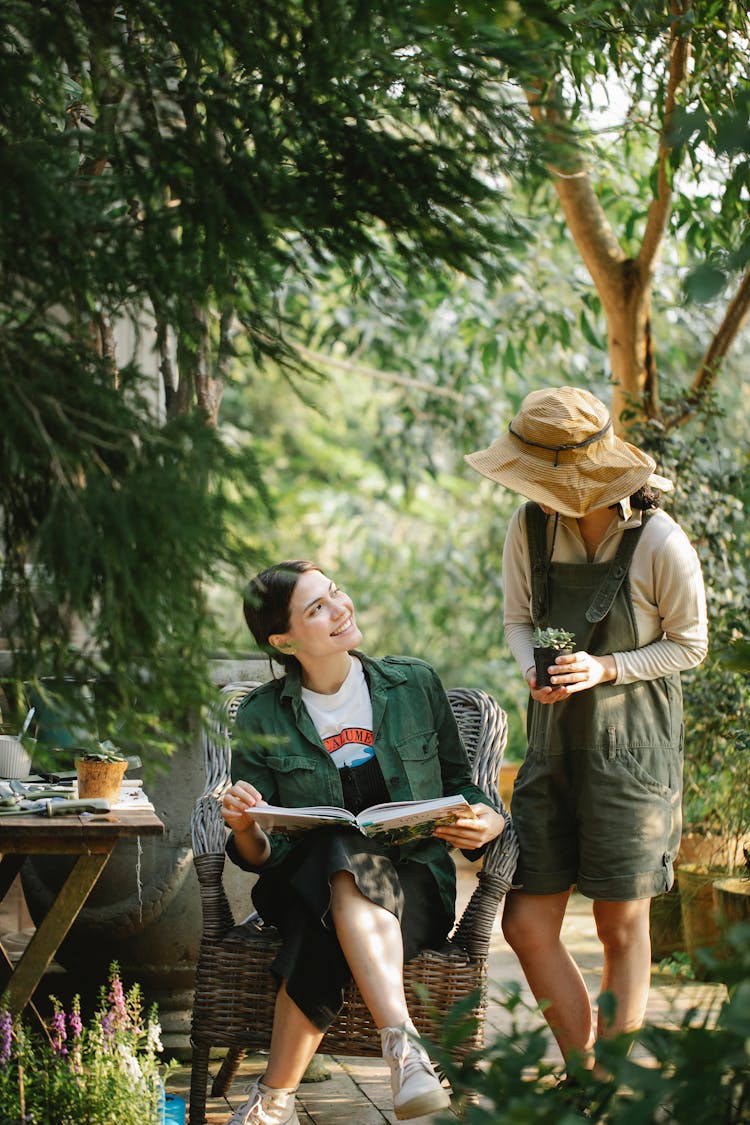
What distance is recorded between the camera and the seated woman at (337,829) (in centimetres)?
234

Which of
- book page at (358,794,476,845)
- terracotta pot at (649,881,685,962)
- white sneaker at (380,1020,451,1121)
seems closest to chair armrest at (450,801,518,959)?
book page at (358,794,476,845)

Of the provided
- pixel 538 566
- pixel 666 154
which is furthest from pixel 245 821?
pixel 666 154

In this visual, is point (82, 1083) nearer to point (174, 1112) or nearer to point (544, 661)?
point (174, 1112)

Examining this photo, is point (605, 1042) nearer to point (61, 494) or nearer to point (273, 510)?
point (273, 510)

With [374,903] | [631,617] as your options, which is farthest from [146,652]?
[631,617]

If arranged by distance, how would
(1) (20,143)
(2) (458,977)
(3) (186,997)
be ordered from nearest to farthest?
(1) (20,143) < (2) (458,977) < (3) (186,997)

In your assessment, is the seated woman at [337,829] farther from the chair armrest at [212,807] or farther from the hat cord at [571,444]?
the hat cord at [571,444]

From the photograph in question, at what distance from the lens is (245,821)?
7.98 feet

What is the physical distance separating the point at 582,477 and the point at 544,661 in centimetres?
37

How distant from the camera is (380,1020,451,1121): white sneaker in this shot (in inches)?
83.7

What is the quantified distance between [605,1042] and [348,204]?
3.33 feet

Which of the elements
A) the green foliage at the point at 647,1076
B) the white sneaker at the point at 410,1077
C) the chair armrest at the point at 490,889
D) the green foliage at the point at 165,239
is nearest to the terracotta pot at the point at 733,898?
the chair armrest at the point at 490,889

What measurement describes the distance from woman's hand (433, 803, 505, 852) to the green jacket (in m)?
0.10

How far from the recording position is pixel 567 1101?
151 cm
